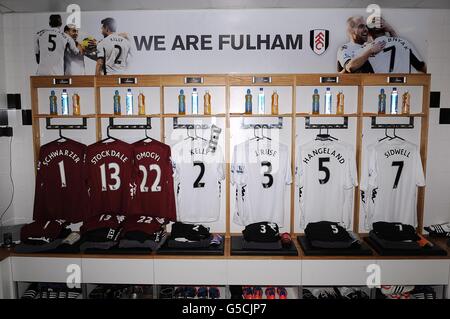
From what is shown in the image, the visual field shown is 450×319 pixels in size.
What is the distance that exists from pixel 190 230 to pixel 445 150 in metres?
2.60

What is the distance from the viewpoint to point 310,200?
108 inches

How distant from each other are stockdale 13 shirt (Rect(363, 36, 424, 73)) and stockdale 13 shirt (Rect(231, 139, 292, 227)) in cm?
123

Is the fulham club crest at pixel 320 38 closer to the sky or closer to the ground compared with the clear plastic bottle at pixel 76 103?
→ closer to the sky

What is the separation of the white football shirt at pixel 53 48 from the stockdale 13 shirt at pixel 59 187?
0.83 m

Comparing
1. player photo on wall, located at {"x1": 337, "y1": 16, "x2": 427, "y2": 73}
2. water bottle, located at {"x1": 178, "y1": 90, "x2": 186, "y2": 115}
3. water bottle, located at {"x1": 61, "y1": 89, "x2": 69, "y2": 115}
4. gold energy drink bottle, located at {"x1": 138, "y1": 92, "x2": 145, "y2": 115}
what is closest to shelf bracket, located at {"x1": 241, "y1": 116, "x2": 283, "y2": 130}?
water bottle, located at {"x1": 178, "y1": 90, "x2": 186, "y2": 115}

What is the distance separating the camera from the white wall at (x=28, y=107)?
2793 millimetres

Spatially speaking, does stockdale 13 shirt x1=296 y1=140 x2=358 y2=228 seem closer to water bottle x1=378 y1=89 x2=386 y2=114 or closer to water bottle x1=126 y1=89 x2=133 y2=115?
water bottle x1=378 y1=89 x2=386 y2=114

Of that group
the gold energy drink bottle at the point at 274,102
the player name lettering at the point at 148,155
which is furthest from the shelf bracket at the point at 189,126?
the gold energy drink bottle at the point at 274,102

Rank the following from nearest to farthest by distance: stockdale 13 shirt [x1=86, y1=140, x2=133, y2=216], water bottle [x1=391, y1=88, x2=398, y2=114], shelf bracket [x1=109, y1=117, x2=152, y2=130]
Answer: stockdale 13 shirt [x1=86, y1=140, x2=133, y2=216] → water bottle [x1=391, y1=88, x2=398, y2=114] → shelf bracket [x1=109, y1=117, x2=152, y2=130]

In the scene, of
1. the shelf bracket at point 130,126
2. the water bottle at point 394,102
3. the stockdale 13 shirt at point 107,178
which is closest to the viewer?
the stockdale 13 shirt at point 107,178

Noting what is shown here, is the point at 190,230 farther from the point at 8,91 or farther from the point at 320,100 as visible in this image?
the point at 8,91

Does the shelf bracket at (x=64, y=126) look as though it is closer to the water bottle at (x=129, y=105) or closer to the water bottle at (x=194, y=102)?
the water bottle at (x=129, y=105)

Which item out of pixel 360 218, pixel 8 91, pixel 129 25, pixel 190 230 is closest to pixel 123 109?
pixel 129 25

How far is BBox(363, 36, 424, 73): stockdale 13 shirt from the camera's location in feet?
9.12
